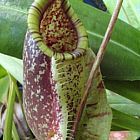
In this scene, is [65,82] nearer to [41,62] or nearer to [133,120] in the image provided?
[41,62]

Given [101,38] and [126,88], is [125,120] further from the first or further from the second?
[101,38]

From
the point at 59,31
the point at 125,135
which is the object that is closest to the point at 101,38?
the point at 59,31

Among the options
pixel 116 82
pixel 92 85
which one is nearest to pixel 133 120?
pixel 116 82

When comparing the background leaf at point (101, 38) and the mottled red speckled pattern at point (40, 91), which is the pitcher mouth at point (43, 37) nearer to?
the mottled red speckled pattern at point (40, 91)

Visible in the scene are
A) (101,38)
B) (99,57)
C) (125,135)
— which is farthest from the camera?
(125,135)

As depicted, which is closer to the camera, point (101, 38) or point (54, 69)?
point (54, 69)

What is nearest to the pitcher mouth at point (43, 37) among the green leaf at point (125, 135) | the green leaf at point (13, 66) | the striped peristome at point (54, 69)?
the striped peristome at point (54, 69)
